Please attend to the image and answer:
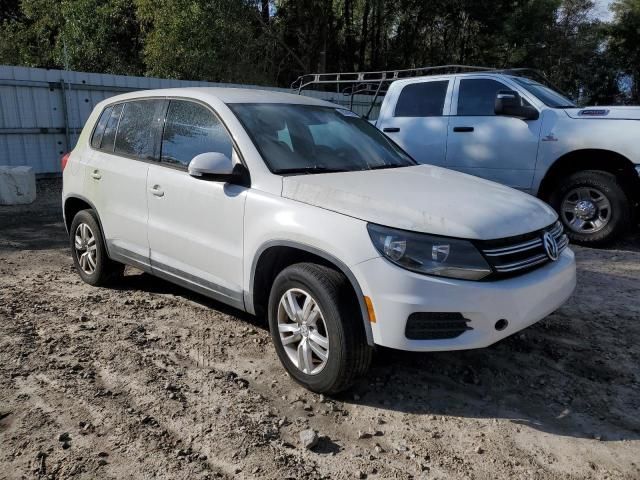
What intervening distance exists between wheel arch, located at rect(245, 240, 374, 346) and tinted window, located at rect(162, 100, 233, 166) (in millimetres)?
770

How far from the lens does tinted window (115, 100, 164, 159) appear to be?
4262mm

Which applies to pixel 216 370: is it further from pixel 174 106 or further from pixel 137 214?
pixel 174 106

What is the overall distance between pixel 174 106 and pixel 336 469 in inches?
112

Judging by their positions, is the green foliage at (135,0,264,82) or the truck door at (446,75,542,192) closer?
the truck door at (446,75,542,192)

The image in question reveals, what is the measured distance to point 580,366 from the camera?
3576 mm

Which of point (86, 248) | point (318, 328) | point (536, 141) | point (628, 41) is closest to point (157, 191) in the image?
point (86, 248)

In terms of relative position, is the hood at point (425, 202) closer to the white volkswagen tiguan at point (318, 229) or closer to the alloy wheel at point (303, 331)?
the white volkswagen tiguan at point (318, 229)

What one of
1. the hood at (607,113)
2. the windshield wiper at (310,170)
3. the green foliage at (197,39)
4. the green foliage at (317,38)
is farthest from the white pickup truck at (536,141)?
the green foliage at (317,38)

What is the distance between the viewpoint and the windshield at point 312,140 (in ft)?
11.7

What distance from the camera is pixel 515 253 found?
9.68 feet

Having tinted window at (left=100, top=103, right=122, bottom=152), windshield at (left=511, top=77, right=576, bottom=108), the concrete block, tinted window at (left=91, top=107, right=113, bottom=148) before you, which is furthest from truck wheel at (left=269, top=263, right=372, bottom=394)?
the concrete block

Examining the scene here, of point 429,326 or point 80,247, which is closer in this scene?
point 429,326

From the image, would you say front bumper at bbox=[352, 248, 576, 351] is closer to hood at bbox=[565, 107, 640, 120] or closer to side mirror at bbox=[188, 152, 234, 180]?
side mirror at bbox=[188, 152, 234, 180]

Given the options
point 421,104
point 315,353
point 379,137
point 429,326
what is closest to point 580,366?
point 429,326
